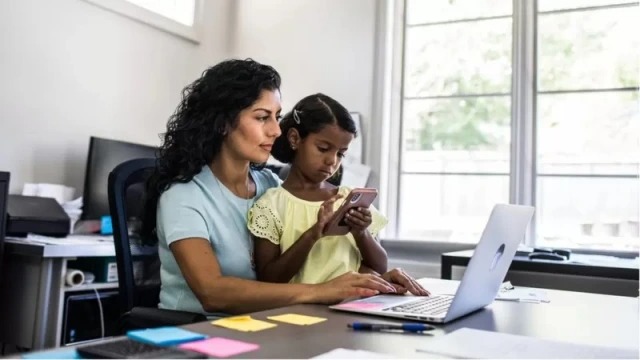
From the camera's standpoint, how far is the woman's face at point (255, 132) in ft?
4.49

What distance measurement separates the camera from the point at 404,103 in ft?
11.4

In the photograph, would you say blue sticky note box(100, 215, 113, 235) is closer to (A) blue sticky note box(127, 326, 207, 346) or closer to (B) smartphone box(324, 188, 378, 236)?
(B) smartphone box(324, 188, 378, 236)

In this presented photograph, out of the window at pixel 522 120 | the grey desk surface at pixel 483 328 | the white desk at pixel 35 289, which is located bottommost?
the white desk at pixel 35 289

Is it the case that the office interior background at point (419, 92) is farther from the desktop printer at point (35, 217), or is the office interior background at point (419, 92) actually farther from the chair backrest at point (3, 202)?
the chair backrest at point (3, 202)

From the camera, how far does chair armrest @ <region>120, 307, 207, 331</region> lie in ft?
3.78

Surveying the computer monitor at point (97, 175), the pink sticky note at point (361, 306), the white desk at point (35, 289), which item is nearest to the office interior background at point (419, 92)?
the computer monitor at point (97, 175)

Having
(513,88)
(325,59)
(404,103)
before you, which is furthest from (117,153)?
(513,88)

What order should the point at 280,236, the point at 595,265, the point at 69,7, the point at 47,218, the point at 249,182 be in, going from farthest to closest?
the point at 69,7 → the point at 47,218 → the point at 595,265 → the point at 249,182 → the point at 280,236

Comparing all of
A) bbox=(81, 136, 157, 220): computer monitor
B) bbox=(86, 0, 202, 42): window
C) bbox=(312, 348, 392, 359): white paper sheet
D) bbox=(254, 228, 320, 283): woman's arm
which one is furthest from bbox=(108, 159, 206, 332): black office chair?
bbox=(86, 0, 202, 42): window

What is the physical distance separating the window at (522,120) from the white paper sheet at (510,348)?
7.75 ft

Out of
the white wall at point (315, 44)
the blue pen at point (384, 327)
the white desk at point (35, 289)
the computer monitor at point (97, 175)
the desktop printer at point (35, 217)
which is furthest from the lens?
the white wall at point (315, 44)

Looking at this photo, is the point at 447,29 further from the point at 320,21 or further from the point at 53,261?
the point at 53,261

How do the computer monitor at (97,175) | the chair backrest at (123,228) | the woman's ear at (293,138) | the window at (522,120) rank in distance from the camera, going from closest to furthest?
the chair backrest at (123,228), the woman's ear at (293,138), the computer monitor at (97,175), the window at (522,120)

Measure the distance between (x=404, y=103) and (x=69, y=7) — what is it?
1866 mm
